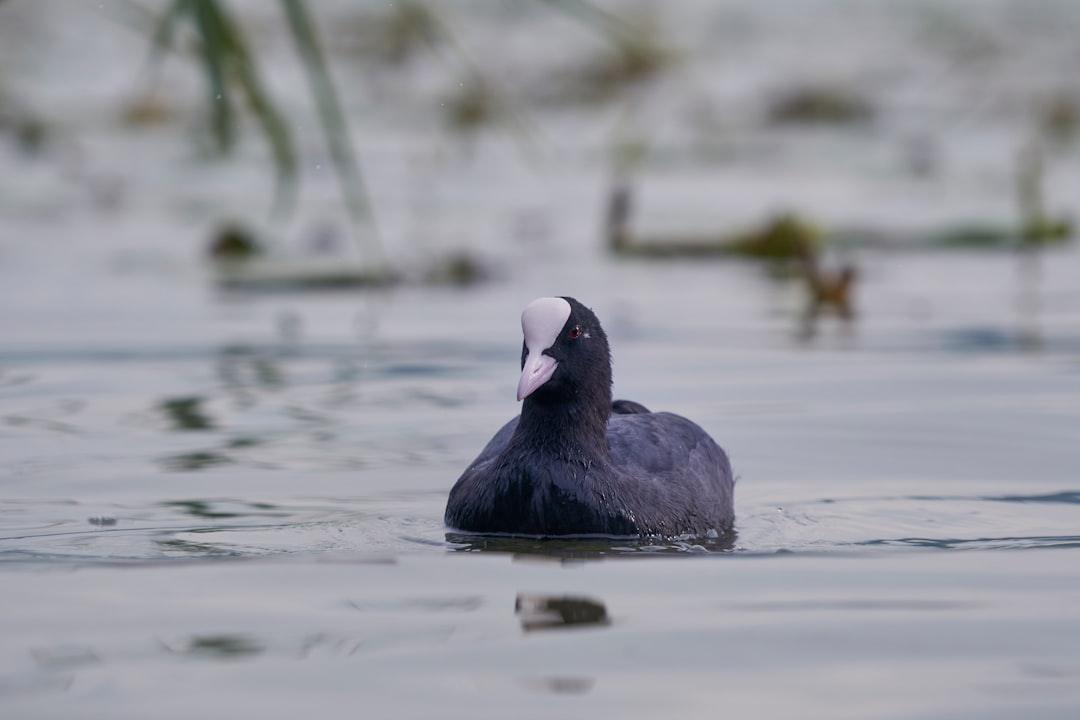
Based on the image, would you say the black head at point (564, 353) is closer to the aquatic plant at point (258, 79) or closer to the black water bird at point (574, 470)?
the black water bird at point (574, 470)

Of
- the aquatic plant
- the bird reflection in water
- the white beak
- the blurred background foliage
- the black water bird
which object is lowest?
the bird reflection in water

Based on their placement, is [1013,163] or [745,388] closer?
[745,388]

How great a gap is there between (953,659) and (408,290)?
728cm

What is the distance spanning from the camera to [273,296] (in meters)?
10.7

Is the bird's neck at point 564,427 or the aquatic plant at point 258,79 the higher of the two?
the aquatic plant at point 258,79

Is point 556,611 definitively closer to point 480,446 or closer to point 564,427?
point 564,427

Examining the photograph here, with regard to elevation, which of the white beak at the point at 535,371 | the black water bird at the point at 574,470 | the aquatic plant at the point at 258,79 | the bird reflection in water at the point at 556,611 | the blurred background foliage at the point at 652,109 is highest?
the blurred background foliage at the point at 652,109

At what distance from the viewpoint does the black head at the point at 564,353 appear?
17.8 feet

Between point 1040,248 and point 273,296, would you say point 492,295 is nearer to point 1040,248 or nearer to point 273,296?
point 273,296

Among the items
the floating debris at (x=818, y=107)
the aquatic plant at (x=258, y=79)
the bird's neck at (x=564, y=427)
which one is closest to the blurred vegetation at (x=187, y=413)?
the bird's neck at (x=564, y=427)

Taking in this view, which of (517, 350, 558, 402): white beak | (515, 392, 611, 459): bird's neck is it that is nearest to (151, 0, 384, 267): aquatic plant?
(517, 350, 558, 402): white beak

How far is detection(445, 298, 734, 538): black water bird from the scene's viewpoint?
537 cm

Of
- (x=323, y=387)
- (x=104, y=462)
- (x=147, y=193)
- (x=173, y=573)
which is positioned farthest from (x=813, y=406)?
(x=147, y=193)

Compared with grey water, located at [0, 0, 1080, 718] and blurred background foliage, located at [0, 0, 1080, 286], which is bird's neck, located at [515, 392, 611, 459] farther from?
blurred background foliage, located at [0, 0, 1080, 286]
